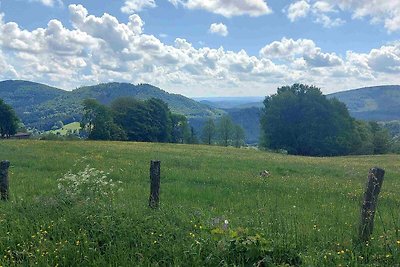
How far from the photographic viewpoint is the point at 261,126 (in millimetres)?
73625

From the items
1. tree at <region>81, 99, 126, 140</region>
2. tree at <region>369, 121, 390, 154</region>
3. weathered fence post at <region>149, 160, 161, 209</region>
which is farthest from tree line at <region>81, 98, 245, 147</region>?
weathered fence post at <region>149, 160, 161, 209</region>

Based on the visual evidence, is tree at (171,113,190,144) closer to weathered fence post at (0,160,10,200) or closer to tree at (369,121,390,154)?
tree at (369,121,390,154)

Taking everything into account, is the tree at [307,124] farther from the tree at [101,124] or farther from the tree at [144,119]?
the tree at [101,124]

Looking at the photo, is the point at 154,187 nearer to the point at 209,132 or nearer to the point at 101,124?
the point at 101,124

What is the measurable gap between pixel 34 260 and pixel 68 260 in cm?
58

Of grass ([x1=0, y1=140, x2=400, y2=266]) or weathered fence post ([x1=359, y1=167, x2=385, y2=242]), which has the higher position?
weathered fence post ([x1=359, y1=167, x2=385, y2=242])

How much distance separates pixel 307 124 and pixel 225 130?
43.7 metres

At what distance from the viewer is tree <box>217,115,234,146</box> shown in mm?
110956

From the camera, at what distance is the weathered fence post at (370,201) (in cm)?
759

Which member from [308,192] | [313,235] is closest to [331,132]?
[308,192]

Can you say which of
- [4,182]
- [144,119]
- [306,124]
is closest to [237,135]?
[144,119]

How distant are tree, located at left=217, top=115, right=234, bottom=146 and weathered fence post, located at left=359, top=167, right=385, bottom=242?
337 feet

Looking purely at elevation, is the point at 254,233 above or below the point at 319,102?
below

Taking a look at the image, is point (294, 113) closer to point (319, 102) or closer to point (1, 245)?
point (319, 102)
